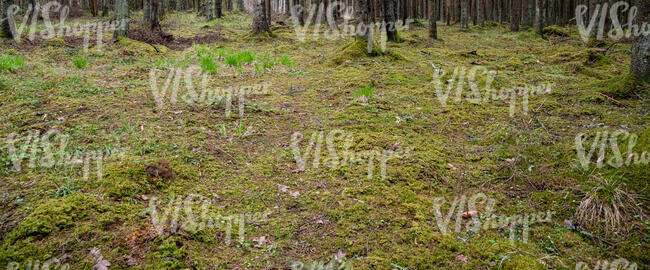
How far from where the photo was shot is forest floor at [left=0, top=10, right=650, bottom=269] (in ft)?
9.11

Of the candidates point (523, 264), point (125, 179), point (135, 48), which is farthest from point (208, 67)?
point (523, 264)

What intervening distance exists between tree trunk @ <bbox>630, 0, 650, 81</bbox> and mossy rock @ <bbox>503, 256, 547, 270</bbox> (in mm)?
5175

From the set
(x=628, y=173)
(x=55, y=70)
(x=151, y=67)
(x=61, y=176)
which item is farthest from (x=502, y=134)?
(x=55, y=70)

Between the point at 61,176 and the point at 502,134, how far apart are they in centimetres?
509

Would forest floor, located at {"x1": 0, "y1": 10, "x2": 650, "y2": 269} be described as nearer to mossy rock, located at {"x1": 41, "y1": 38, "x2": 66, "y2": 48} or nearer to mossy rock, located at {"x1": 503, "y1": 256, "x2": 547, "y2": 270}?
mossy rock, located at {"x1": 503, "y1": 256, "x2": 547, "y2": 270}

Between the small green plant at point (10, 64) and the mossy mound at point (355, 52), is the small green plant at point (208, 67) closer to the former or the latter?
the mossy mound at point (355, 52)

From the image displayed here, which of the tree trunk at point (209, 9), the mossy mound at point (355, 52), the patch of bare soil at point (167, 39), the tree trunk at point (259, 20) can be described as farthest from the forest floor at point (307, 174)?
the tree trunk at point (209, 9)

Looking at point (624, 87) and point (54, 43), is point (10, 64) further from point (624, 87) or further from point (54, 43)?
point (624, 87)

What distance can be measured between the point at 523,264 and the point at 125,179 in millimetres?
3463

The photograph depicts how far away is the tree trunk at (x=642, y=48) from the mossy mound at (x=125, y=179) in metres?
7.33

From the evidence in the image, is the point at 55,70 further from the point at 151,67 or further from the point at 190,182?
the point at 190,182

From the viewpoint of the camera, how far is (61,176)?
345 centimetres

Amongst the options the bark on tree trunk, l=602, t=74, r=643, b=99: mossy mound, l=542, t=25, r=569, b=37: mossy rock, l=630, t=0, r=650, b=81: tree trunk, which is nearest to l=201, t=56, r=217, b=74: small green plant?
l=602, t=74, r=643, b=99: mossy mound

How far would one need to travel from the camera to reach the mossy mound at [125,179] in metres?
3.27
